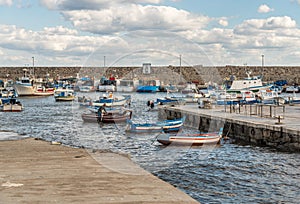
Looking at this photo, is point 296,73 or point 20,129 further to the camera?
point 296,73

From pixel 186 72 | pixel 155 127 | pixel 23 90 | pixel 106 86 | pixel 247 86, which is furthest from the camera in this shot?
pixel 186 72

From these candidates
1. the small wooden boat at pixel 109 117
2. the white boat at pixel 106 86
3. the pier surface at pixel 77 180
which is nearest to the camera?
the pier surface at pixel 77 180

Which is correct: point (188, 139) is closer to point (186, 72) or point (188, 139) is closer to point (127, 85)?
point (127, 85)

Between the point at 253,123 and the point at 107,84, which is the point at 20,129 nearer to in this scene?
the point at 253,123

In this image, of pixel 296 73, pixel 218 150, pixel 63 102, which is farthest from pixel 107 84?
pixel 218 150

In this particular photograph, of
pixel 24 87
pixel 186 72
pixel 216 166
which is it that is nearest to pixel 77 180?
pixel 216 166

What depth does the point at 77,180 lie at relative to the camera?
13.7 metres

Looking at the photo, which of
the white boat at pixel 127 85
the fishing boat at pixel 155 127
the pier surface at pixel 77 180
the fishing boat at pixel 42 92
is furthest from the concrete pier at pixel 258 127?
the white boat at pixel 127 85

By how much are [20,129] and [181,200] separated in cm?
2688

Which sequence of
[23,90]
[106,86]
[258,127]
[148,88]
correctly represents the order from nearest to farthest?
1. [258,127]
2. [23,90]
3. [106,86]
4. [148,88]

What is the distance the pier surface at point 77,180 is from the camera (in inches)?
461

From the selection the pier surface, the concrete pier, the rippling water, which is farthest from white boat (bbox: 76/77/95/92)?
the pier surface

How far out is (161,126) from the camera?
3194 cm

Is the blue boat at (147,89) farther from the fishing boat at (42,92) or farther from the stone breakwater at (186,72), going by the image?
the fishing boat at (42,92)
